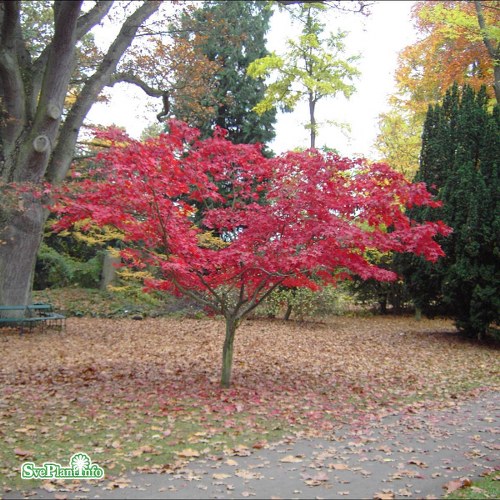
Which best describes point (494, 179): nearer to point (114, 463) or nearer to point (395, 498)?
point (395, 498)

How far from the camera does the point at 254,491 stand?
3.78m

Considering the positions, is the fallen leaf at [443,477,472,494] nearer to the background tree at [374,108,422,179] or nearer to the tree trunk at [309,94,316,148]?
the tree trunk at [309,94,316,148]

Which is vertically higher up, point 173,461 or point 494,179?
point 494,179

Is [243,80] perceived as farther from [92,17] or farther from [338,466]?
[338,466]

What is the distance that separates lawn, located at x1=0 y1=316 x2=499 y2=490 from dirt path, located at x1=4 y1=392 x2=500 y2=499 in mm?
262

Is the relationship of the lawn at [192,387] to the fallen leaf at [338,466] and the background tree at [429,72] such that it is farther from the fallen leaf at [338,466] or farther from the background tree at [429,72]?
the background tree at [429,72]

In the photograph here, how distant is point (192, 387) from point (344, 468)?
122 inches

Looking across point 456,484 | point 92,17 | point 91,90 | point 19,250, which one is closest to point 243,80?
point 91,90

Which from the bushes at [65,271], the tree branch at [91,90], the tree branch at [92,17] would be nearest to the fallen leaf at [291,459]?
the tree branch at [91,90]

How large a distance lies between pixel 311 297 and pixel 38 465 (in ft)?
36.4

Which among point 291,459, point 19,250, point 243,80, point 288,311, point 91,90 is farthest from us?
point 243,80

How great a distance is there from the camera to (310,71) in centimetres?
1898

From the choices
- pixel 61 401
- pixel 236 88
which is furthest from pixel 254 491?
pixel 236 88

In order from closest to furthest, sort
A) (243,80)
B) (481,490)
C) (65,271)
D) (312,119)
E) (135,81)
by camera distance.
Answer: (481,490) < (135,81) < (65,271) < (312,119) < (243,80)
